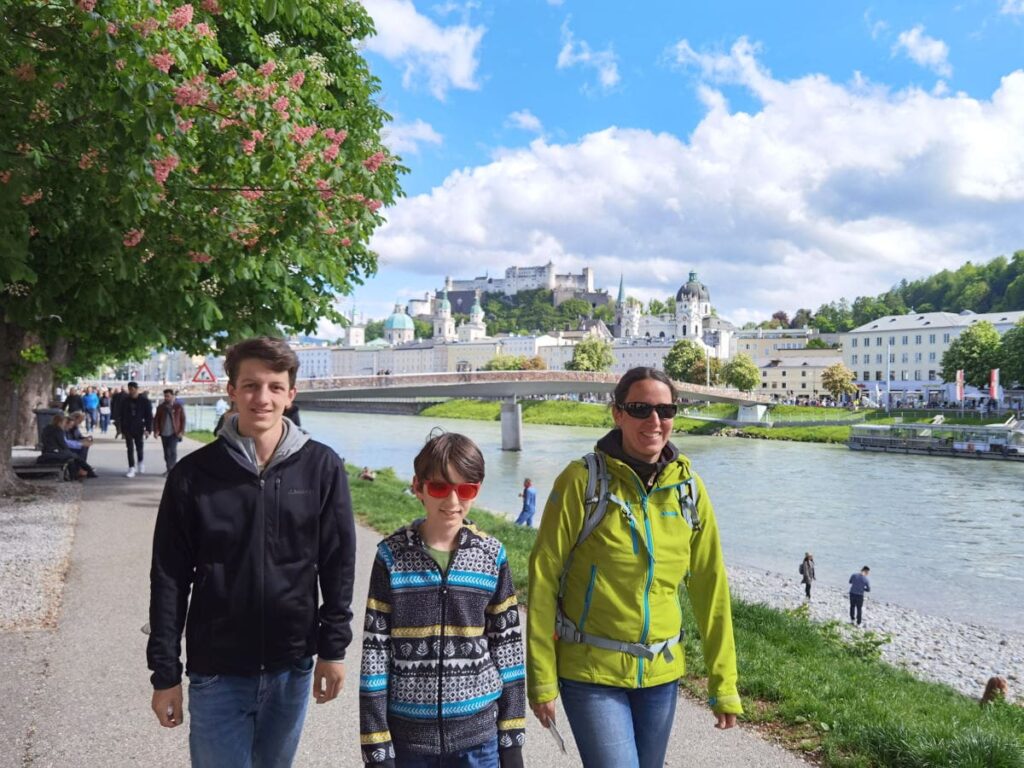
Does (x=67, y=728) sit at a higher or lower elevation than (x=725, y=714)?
lower

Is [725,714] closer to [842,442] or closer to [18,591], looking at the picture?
[18,591]

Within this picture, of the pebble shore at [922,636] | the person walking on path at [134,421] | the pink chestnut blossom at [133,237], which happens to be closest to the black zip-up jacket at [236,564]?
the pink chestnut blossom at [133,237]

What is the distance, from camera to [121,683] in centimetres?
506

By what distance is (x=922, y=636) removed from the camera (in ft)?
42.2

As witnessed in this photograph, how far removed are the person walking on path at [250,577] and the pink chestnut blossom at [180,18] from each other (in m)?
3.99

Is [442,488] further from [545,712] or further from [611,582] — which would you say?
[545,712]

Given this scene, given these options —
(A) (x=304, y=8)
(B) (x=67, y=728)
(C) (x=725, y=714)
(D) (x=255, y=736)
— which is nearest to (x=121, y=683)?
(B) (x=67, y=728)

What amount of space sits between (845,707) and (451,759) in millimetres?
3137

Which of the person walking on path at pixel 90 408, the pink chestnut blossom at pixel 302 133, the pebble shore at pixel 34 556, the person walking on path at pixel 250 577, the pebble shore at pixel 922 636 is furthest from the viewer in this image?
the person walking on path at pixel 90 408

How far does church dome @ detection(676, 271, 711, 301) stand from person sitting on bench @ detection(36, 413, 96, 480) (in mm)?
154005

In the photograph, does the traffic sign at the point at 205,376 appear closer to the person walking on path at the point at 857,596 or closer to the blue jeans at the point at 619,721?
the person walking on path at the point at 857,596

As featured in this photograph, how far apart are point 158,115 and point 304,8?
4074 mm

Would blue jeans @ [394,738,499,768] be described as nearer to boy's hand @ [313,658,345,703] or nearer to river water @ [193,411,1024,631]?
boy's hand @ [313,658,345,703]

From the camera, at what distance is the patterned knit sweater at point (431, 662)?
2627 millimetres
